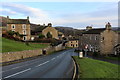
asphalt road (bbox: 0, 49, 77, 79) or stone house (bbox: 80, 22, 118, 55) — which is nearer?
asphalt road (bbox: 0, 49, 77, 79)

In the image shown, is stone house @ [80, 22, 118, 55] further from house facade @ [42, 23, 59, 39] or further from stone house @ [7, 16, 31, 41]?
house facade @ [42, 23, 59, 39]

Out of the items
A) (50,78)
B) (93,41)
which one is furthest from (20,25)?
(50,78)

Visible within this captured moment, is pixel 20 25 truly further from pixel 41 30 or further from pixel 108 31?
pixel 108 31

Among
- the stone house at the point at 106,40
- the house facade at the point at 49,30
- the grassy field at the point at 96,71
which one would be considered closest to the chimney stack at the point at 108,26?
the stone house at the point at 106,40

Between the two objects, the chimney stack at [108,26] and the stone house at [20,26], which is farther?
the stone house at [20,26]

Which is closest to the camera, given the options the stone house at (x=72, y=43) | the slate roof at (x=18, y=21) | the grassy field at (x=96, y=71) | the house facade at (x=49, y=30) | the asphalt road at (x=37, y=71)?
the asphalt road at (x=37, y=71)

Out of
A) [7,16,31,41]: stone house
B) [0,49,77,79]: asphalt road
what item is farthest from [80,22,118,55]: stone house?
[7,16,31,41]: stone house

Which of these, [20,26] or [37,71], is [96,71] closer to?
[37,71]

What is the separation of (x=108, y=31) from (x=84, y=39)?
44.4ft

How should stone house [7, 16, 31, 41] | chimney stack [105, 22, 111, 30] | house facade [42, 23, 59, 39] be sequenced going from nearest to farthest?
1. chimney stack [105, 22, 111, 30]
2. stone house [7, 16, 31, 41]
3. house facade [42, 23, 59, 39]

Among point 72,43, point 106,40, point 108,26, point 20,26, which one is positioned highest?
point 20,26

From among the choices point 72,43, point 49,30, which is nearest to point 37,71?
point 49,30

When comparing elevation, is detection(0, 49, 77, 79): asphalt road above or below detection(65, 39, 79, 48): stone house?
below

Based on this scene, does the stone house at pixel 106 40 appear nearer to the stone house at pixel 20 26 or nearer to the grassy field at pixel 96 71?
the grassy field at pixel 96 71
